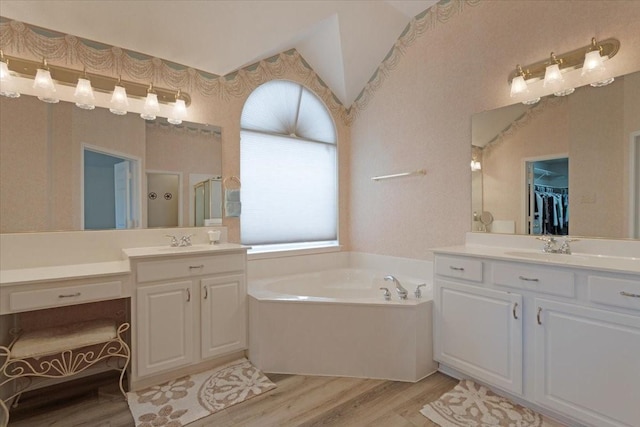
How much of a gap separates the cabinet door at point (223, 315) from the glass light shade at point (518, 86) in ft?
7.98

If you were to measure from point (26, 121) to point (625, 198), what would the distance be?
3.73 meters

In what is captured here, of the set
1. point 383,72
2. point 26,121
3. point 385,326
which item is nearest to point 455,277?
point 385,326

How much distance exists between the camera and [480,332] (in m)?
1.94

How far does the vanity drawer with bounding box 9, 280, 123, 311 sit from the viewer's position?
1.63m

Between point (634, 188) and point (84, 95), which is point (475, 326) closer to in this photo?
point (634, 188)

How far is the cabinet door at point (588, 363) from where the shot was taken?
141 cm

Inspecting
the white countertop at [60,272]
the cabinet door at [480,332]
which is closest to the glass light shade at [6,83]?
the white countertop at [60,272]

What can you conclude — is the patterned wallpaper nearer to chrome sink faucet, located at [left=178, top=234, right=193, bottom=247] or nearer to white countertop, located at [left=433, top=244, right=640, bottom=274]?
chrome sink faucet, located at [left=178, top=234, right=193, bottom=247]

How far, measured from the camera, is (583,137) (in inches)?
76.5

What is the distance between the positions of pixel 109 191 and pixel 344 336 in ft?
6.56

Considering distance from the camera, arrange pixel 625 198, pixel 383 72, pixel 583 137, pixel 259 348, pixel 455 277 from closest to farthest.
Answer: pixel 625 198
pixel 583 137
pixel 455 277
pixel 259 348
pixel 383 72

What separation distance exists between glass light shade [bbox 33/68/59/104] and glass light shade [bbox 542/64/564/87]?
10.8 feet

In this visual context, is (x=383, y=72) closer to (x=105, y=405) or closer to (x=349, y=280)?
(x=349, y=280)

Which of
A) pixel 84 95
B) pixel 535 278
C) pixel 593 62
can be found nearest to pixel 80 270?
pixel 84 95
